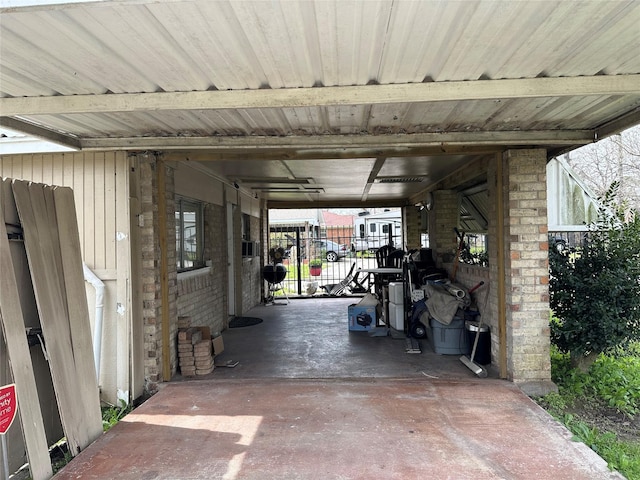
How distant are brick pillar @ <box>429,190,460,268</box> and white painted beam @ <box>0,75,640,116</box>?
4.98 m

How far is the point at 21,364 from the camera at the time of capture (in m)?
2.78

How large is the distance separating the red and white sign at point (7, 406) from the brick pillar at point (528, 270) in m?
4.47

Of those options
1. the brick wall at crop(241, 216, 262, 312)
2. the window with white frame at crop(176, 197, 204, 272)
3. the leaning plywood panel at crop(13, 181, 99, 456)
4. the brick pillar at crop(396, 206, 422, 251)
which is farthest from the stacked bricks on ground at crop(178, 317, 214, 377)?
the brick pillar at crop(396, 206, 422, 251)

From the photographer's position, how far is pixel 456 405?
3910 mm

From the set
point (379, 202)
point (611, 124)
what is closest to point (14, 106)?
point (611, 124)

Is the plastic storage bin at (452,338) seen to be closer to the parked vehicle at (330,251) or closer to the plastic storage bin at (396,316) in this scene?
the plastic storage bin at (396,316)

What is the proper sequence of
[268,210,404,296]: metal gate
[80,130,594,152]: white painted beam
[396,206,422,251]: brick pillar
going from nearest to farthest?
[80,130,594,152]: white painted beam → [396,206,422,251]: brick pillar → [268,210,404,296]: metal gate

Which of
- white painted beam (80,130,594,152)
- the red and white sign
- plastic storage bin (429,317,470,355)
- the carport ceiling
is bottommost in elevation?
plastic storage bin (429,317,470,355)

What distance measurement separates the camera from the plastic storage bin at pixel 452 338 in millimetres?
5617

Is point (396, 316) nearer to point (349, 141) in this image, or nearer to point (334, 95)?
point (349, 141)

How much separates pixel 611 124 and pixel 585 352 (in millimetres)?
2703

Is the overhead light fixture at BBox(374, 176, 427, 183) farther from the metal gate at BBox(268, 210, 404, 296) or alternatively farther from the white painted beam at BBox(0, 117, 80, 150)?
the white painted beam at BBox(0, 117, 80, 150)

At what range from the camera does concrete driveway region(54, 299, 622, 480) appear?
2.84 metres

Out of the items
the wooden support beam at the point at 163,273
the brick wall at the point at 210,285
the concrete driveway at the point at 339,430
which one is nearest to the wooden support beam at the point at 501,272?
the concrete driveway at the point at 339,430
